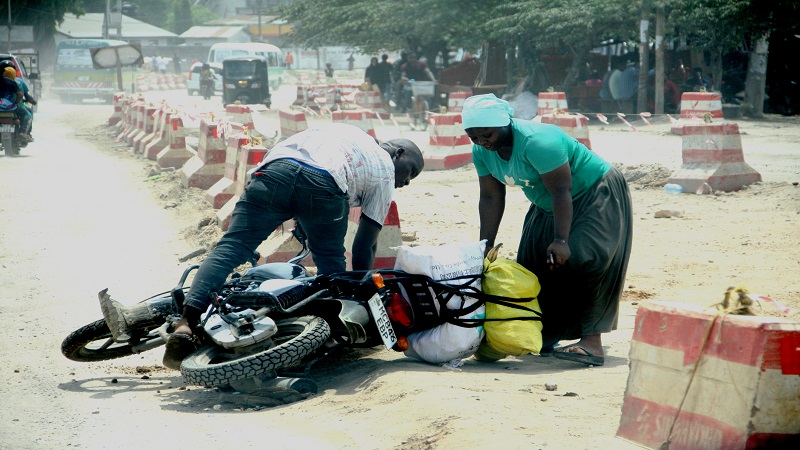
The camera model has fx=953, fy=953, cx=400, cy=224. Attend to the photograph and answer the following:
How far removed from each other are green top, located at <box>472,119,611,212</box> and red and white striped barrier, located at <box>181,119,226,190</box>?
7382 mm

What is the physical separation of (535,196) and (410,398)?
1.53 metres

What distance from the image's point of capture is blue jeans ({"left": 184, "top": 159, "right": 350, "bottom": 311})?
5.08m

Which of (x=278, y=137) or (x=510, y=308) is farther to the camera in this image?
(x=278, y=137)

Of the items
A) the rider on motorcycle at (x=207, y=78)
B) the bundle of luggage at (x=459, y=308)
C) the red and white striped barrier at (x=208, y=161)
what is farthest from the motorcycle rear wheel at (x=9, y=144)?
the rider on motorcycle at (x=207, y=78)

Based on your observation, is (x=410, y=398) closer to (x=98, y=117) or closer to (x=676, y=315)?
(x=676, y=315)

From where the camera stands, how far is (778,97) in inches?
1038

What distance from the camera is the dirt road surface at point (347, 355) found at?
14.0 feet

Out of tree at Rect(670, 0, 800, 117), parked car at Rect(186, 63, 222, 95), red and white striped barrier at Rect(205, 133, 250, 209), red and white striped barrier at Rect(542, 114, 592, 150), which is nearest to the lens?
red and white striped barrier at Rect(205, 133, 250, 209)

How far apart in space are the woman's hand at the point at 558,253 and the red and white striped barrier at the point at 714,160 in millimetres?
7153

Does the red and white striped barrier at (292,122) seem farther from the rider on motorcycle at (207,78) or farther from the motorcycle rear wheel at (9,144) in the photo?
the rider on motorcycle at (207,78)

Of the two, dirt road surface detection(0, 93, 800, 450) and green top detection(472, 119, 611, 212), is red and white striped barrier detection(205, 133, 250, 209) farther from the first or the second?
green top detection(472, 119, 611, 212)

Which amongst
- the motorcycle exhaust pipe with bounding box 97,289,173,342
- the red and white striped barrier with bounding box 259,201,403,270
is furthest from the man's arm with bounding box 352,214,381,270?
the red and white striped barrier with bounding box 259,201,403,270

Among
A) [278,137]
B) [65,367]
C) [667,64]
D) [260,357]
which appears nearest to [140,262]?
[65,367]

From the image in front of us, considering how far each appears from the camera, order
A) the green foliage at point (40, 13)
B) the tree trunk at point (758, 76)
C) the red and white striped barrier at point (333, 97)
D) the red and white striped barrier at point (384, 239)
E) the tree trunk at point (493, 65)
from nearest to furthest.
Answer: the red and white striped barrier at point (384, 239) → the tree trunk at point (758, 76) → the red and white striped barrier at point (333, 97) → the tree trunk at point (493, 65) → the green foliage at point (40, 13)
